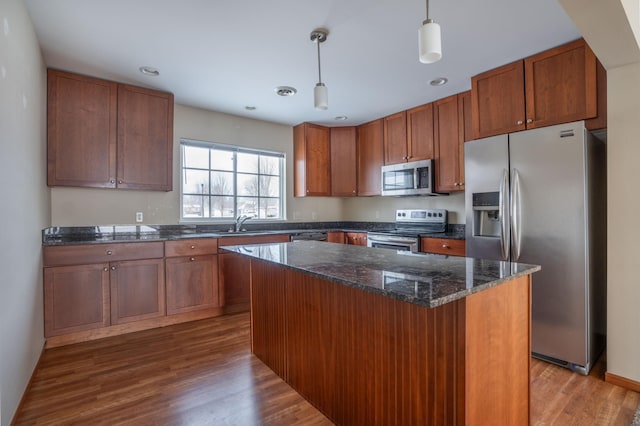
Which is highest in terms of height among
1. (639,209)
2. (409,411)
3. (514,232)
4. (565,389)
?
(639,209)

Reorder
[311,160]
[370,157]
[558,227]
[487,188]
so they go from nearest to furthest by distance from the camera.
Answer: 1. [558,227]
2. [487,188]
3. [370,157]
4. [311,160]

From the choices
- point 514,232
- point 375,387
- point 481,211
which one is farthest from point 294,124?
point 375,387

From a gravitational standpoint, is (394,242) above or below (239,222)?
below

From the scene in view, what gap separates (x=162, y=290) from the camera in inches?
128

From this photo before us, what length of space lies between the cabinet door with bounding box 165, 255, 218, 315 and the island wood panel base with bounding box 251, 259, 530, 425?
1.72m

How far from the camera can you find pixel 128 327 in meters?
3.12

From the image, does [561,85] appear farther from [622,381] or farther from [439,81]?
[622,381]

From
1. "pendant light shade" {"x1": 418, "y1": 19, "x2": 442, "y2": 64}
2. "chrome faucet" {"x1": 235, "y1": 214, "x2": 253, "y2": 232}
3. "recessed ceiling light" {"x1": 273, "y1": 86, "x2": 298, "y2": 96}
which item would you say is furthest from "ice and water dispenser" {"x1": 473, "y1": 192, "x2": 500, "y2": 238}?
"chrome faucet" {"x1": 235, "y1": 214, "x2": 253, "y2": 232}

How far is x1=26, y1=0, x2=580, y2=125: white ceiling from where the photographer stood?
6.86 ft

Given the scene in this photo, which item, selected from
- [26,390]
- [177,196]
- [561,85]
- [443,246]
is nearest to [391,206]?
[443,246]

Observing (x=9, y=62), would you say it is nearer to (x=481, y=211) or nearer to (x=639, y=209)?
(x=481, y=211)

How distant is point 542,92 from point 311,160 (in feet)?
9.31

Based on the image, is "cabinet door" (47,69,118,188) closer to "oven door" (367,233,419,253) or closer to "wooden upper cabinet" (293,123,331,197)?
"wooden upper cabinet" (293,123,331,197)

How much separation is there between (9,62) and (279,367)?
240cm
